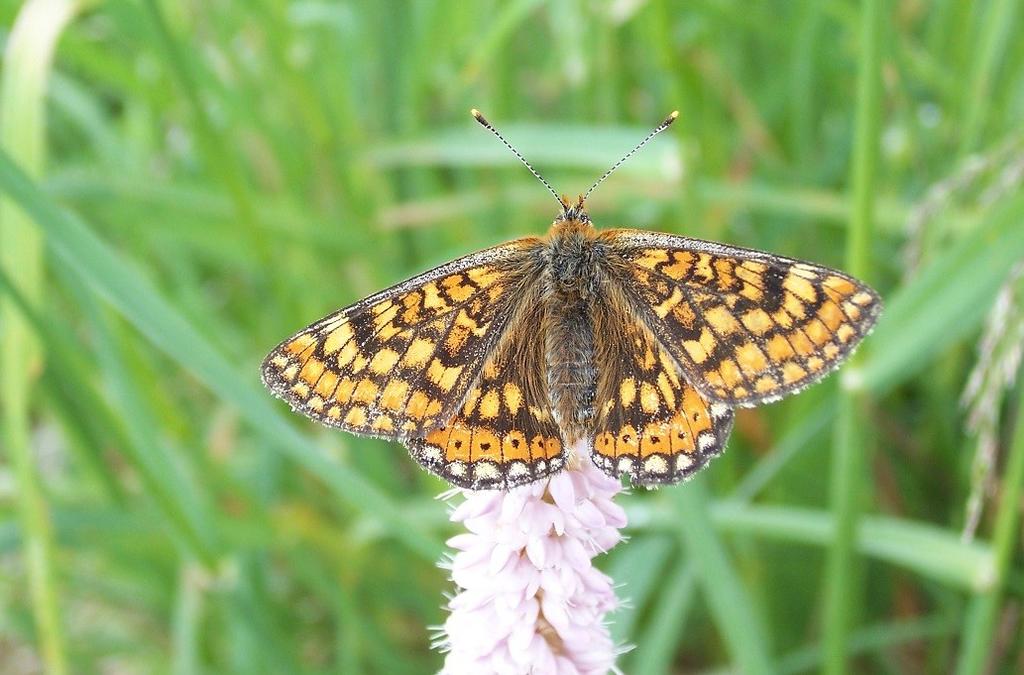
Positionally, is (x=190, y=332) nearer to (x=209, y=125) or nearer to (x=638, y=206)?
(x=209, y=125)

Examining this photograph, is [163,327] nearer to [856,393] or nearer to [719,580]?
[719,580]

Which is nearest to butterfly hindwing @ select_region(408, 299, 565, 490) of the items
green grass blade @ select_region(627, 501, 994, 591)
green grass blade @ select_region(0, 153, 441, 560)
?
green grass blade @ select_region(0, 153, 441, 560)

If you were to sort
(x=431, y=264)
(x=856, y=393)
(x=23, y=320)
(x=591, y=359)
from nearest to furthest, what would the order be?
(x=591, y=359) → (x=856, y=393) → (x=23, y=320) → (x=431, y=264)

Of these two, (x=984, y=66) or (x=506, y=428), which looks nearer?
(x=506, y=428)

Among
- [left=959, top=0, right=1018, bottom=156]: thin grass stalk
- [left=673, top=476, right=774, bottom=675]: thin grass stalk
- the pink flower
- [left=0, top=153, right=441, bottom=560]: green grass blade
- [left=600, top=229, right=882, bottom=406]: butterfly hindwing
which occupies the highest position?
[left=959, top=0, right=1018, bottom=156]: thin grass stalk

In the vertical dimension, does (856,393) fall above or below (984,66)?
below

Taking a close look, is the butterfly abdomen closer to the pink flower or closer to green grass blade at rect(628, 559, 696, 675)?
the pink flower

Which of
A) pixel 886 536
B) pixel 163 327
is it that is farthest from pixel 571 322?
pixel 886 536
